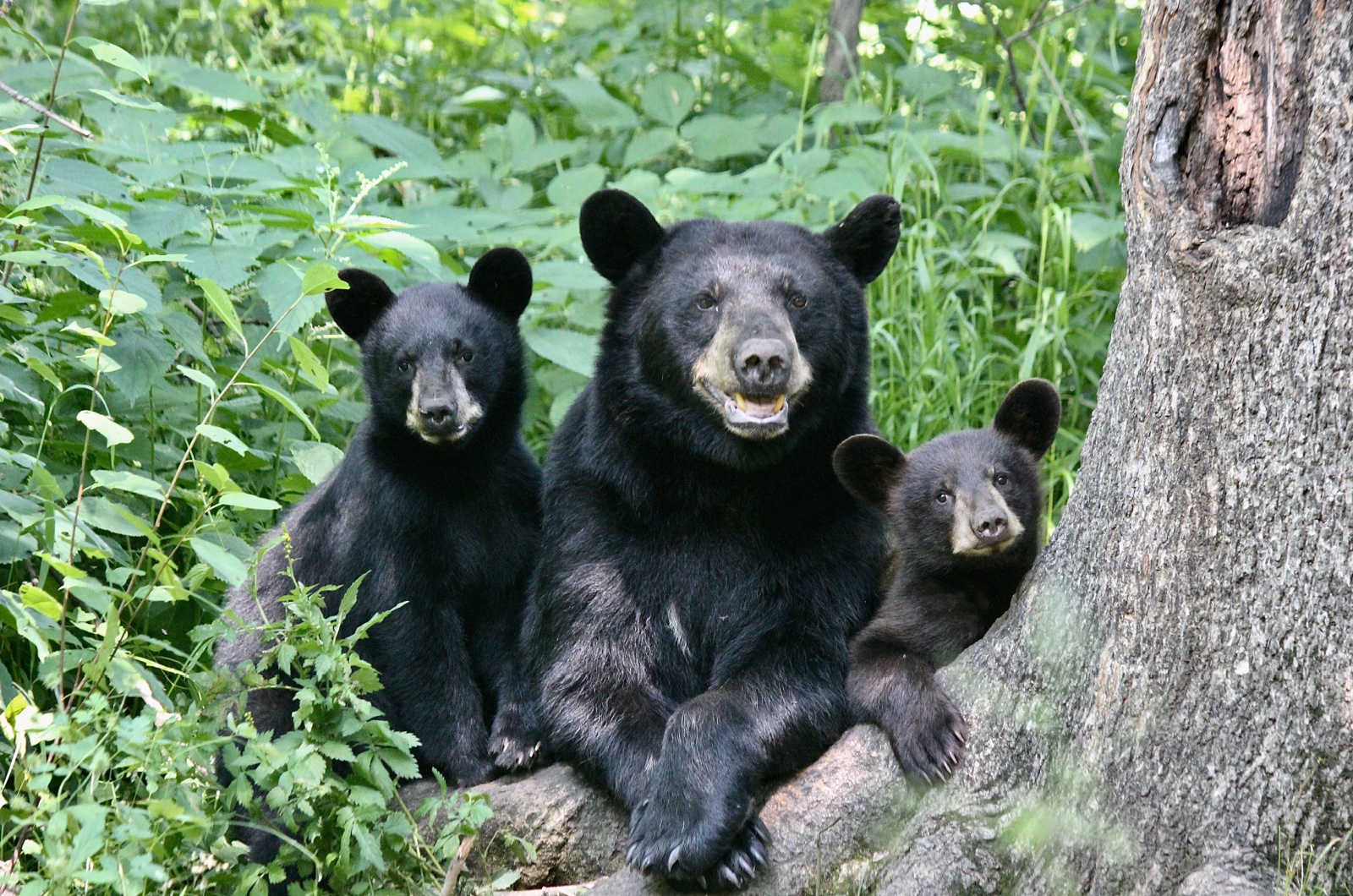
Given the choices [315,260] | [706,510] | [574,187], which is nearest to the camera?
[706,510]

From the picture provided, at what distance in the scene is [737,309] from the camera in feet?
12.1

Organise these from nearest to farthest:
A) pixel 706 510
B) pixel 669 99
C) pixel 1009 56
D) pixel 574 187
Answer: pixel 706 510
pixel 574 187
pixel 669 99
pixel 1009 56

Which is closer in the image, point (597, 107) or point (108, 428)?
point (108, 428)

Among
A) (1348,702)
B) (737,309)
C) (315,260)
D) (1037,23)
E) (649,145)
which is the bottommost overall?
(1348,702)

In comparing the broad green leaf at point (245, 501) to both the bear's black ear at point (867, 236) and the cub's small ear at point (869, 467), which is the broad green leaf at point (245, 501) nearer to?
the cub's small ear at point (869, 467)

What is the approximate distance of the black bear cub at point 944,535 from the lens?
11.2ft

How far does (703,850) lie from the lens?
125 inches

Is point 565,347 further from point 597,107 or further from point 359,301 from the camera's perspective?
point 597,107

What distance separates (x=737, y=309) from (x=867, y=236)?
64 cm

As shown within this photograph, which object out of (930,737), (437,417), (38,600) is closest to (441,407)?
(437,417)

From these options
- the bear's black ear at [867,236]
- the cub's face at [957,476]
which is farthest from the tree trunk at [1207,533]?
the bear's black ear at [867,236]

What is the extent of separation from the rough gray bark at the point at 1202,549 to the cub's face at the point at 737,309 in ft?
3.11

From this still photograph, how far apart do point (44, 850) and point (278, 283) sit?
79.8 inches

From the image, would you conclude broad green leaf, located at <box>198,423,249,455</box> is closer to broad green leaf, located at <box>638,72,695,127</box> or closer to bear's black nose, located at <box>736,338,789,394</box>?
bear's black nose, located at <box>736,338,789,394</box>
